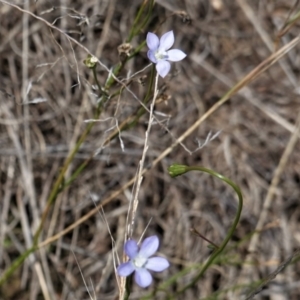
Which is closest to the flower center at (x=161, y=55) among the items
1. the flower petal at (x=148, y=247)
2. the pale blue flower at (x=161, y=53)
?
the pale blue flower at (x=161, y=53)

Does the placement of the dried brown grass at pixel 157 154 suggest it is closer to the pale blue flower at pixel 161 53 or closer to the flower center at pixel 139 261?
the pale blue flower at pixel 161 53

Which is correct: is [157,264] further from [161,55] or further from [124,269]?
[161,55]

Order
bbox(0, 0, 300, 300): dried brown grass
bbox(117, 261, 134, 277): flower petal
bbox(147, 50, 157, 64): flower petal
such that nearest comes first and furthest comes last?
bbox(117, 261, 134, 277): flower petal
bbox(147, 50, 157, 64): flower petal
bbox(0, 0, 300, 300): dried brown grass

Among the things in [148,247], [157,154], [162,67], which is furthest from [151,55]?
[157,154]

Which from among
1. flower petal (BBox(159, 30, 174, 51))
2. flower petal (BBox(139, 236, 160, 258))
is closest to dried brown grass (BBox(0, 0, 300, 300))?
flower petal (BBox(159, 30, 174, 51))

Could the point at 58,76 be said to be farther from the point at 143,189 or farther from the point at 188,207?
the point at 188,207

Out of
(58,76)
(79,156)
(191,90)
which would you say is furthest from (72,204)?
(191,90)

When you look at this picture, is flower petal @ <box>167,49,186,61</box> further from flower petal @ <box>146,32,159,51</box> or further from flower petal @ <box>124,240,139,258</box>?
flower petal @ <box>124,240,139,258</box>

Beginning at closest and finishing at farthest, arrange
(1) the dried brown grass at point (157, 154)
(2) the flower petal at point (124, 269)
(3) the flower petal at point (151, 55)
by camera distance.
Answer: (2) the flower petal at point (124, 269) < (3) the flower petal at point (151, 55) < (1) the dried brown grass at point (157, 154)
